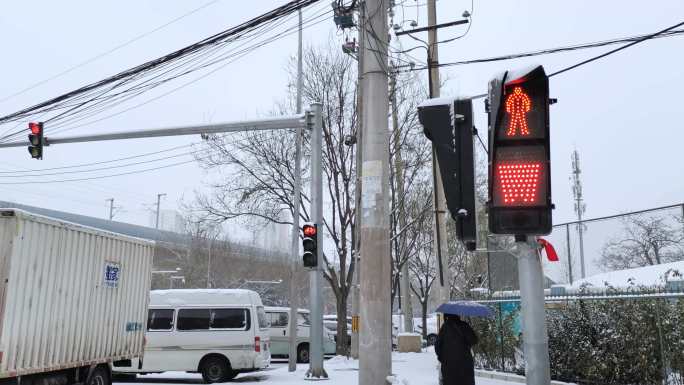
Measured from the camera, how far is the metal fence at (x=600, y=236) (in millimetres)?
11284

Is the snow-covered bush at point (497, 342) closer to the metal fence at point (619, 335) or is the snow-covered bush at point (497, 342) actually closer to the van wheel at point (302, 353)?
the metal fence at point (619, 335)

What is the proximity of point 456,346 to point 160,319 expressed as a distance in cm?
1125

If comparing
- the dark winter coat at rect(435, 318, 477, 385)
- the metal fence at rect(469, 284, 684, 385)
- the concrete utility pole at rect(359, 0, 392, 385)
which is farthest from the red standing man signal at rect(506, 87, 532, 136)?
the metal fence at rect(469, 284, 684, 385)

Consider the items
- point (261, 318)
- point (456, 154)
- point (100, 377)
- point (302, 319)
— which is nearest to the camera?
point (456, 154)

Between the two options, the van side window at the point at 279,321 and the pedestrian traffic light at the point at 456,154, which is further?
the van side window at the point at 279,321

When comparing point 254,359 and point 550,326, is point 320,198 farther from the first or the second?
point 550,326

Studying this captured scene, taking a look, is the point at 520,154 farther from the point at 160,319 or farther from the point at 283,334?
the point at 283,334

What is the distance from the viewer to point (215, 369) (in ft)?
52.2

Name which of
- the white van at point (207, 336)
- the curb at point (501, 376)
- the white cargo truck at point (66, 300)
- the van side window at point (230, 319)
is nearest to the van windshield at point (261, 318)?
the white van at point (207, 336)

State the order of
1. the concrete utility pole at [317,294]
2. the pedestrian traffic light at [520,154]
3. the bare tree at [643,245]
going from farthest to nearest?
the concrete utility pole at [317,294] < the bare tree at [643,245] < the pedestrian traffic light at [520,154]

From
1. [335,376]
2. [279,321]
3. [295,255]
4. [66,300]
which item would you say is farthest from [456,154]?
[279,321]

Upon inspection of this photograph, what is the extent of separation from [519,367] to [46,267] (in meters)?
9.69

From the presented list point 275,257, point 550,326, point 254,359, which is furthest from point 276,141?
point 275,257

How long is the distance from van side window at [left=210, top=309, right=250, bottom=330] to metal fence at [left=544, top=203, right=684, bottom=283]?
8082 millimetres
